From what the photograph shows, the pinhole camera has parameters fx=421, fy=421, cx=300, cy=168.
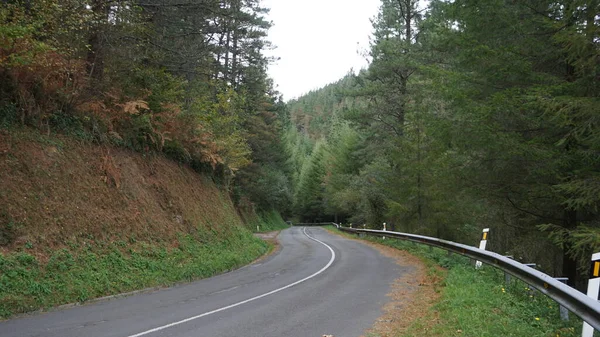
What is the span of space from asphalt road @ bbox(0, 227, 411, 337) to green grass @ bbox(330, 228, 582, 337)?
1.26m

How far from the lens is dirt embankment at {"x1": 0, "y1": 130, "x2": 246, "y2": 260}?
32.8ft

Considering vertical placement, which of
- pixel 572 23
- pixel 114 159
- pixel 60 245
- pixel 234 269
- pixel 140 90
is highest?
pixel 572 23

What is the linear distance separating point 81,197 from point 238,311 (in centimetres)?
647

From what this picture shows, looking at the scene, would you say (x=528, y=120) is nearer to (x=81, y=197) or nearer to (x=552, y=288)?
(x=552, y=288)

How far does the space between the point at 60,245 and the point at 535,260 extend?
14212mm

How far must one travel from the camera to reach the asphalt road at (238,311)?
6.98 m

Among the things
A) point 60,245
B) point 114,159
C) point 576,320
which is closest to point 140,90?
point 114,159

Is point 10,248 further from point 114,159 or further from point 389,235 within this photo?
point 389,235

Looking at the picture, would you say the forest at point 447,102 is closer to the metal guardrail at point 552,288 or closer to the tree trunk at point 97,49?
the tree trunk at point 97,49

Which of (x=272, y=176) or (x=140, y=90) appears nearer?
(x=140, y=90)

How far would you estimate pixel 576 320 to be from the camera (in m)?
7.44

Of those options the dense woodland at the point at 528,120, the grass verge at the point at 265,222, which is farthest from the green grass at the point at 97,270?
the grass verge at the point at 265,222

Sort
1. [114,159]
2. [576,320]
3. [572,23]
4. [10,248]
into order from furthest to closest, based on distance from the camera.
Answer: [114,159] < [572,23] < [10,248] < [576,320]

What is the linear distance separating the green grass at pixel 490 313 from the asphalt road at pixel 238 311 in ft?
4.12
